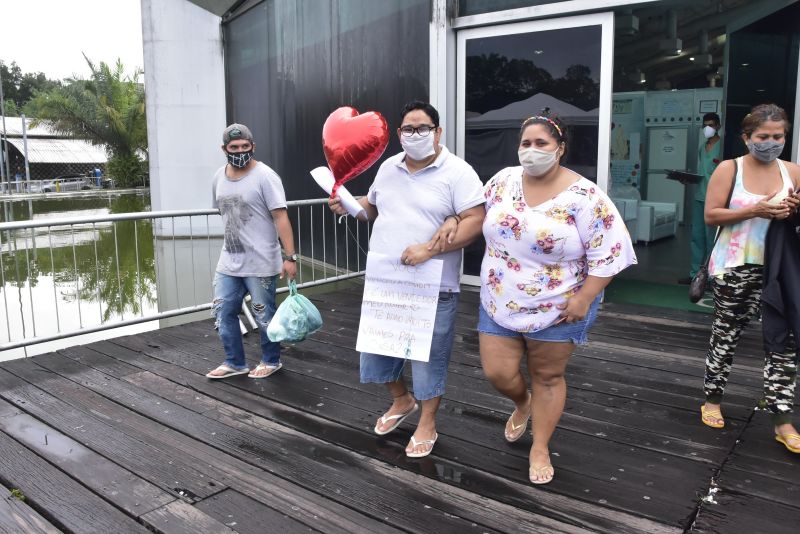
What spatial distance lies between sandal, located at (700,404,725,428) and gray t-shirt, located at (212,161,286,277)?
2.77m

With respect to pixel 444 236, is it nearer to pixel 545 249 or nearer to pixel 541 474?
pixel 545 249

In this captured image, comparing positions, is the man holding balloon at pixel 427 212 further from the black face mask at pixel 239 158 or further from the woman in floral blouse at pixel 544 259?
the black face mask at pixel 239 158

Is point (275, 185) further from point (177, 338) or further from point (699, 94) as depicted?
point (699, 94)

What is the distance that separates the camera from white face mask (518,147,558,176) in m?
2.64

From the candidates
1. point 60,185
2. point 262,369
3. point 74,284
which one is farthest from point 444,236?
point 60,185

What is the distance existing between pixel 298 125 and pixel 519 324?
7975mm

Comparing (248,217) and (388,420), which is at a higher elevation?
(248,217)

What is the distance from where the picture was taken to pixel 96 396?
4.09 m

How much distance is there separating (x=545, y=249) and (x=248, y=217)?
224cm

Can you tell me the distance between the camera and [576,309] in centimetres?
263

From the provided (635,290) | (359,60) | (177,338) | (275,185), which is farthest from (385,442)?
(359,60)

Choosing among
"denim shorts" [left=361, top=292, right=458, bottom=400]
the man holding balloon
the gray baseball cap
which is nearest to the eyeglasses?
the man holding balloon

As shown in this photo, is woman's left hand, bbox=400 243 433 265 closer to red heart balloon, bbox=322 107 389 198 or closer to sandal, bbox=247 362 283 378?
red heart balloon, bbox=322 107 389 198

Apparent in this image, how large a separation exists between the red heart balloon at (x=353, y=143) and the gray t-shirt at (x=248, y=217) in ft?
3.43
